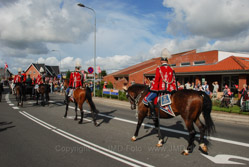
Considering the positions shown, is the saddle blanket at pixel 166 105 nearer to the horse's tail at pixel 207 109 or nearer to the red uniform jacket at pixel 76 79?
the horse's tail at pixel 207 109

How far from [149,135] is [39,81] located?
1096 centimetres

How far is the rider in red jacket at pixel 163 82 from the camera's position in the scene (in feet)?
18.2

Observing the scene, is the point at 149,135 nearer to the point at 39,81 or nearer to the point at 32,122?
the point at 32,122

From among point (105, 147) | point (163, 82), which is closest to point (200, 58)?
point (163, 82)

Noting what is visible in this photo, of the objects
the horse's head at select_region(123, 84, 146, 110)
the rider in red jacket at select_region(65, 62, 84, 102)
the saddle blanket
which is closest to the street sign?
the rider in red jacket at select_region(65, 62, 84, 102)

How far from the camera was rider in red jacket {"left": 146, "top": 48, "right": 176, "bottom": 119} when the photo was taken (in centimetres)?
556

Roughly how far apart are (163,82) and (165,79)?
0.38 feet

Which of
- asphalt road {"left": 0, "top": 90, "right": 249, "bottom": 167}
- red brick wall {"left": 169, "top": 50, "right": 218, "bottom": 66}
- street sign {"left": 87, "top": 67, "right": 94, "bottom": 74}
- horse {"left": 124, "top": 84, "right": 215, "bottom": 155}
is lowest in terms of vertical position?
asphalt road {"left": 0, "top": 90, "right": 249, "bottom": 167}

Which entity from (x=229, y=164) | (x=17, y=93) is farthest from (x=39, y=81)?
(x=229, y=164)

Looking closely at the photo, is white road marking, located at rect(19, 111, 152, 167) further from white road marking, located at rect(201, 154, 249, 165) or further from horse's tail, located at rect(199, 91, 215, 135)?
horse's tail, located at rect(199, 91, 215, 135)

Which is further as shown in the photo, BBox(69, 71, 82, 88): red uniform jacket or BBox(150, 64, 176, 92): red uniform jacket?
BBox(69, 71, 82, 88): red uniform jacket

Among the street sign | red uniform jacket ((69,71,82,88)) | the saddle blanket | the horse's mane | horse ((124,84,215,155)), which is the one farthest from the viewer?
the street sign

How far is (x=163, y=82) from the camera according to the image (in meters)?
5.61

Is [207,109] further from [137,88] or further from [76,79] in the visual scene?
[76,79]
